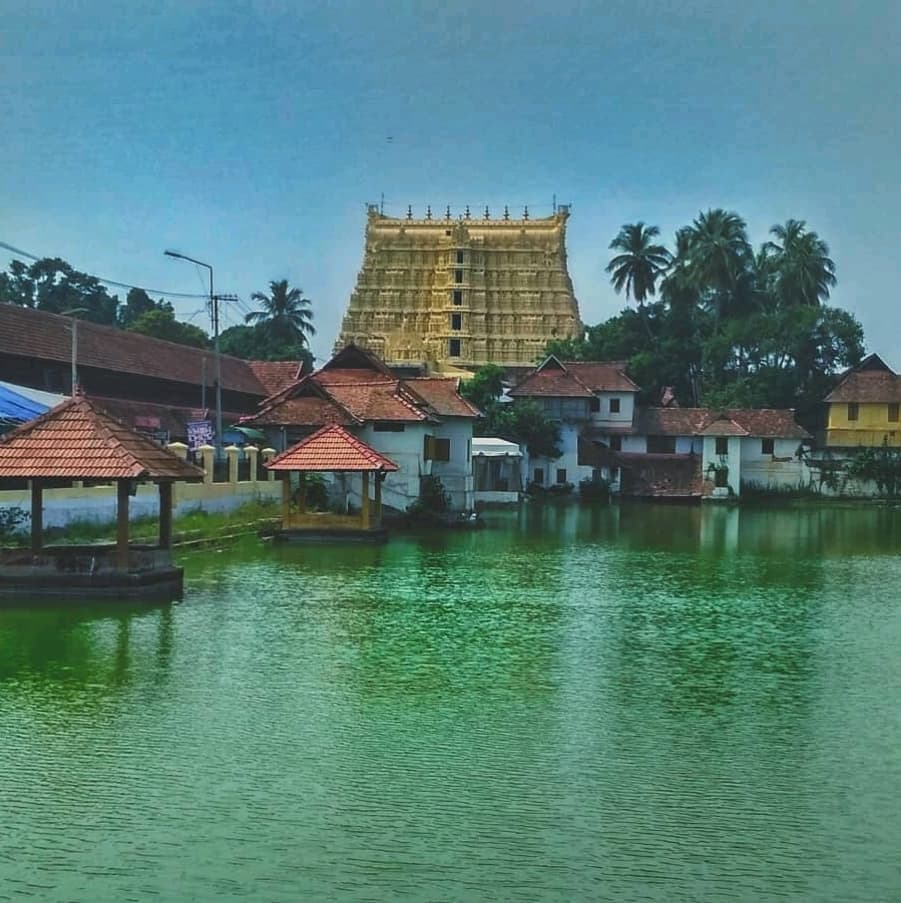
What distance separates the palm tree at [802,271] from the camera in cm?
6000

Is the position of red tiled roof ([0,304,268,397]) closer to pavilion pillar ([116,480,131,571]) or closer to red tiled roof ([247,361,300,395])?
red tiled roof ([247,361,300,395])

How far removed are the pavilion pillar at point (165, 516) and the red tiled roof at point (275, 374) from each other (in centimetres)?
2770

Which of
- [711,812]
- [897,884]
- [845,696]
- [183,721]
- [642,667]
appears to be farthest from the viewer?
[642,667]

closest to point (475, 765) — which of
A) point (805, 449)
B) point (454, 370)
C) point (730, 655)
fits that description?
point (730, 655)

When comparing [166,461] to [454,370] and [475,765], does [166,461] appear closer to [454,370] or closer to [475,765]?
[475,765]

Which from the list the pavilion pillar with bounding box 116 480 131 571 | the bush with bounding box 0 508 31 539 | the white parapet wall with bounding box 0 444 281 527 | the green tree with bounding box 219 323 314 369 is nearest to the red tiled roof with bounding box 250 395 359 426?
the white parapet wall with bounding box 0 444 281 527

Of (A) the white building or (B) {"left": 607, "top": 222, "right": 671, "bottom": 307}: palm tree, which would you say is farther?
(B) {"left": 607, "top": 222, "right": 671, "bottom": 307}: palm tree

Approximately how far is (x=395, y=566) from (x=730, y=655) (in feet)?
29.8

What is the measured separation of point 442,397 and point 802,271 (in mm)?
32058

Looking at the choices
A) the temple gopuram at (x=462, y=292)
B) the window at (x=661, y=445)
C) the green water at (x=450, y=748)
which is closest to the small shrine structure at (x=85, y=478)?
the green water at (x=450, y=748)

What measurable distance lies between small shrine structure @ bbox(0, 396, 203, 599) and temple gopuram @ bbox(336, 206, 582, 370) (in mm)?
54220

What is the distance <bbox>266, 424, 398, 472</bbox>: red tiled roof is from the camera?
81.9 feet

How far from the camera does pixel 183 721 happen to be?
9.83 metres

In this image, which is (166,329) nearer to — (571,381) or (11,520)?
(571,381)
